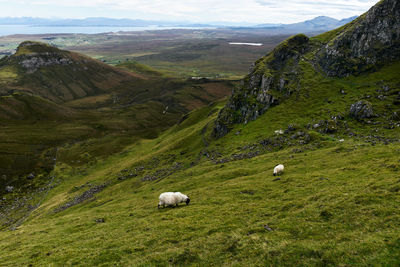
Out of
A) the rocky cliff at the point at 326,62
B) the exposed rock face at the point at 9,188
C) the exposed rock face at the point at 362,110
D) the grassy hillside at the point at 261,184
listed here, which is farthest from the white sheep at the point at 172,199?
the exposed rock face at the point at 9,188

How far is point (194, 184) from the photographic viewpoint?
160 ft

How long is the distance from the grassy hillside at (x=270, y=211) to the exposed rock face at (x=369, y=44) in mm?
10432

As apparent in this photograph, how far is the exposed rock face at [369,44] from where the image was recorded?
250ft

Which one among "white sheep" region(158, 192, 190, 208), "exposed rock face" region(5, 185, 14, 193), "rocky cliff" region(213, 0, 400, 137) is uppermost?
"rocky cliff" region(213, 0, 400, 137)

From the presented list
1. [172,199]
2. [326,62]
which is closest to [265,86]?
[326,62]

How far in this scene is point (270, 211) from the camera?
25438 mm

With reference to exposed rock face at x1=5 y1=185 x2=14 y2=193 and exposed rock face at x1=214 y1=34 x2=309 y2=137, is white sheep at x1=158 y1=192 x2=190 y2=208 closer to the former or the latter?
exposed rock face at x1=214 y1=34 x2=309 y2=137

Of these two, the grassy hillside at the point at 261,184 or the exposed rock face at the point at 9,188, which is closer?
the grassy hillside at the point at 261,184

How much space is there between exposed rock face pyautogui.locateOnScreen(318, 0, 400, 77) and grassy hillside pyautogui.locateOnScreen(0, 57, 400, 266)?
411 inches

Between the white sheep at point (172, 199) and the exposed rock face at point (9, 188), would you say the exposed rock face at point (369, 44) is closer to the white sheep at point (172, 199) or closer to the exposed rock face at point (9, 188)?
the white sheep at point (172, 199)

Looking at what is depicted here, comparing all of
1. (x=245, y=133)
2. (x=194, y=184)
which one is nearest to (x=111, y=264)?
(x=194, y=184)

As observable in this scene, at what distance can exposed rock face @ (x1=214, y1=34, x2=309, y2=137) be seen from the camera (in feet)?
266

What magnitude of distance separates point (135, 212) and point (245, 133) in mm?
45436

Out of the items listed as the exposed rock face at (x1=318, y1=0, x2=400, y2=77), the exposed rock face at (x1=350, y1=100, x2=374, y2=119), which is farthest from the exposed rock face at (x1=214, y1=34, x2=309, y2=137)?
the exposed rock face at (x1=350, y1=100, x2=374, y2=119)
